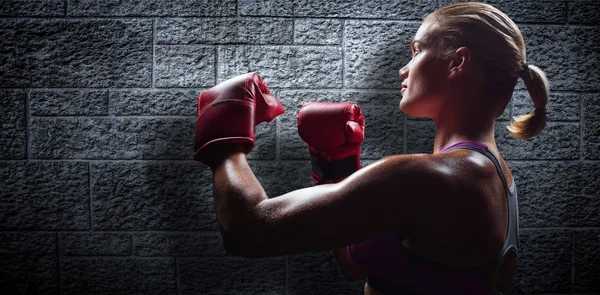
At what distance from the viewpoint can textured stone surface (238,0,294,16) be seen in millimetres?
1827

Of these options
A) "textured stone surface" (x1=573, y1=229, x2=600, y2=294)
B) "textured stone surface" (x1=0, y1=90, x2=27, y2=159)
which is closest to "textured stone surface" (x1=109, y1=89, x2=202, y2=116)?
"textured stone surface" (x1=0, y1=90, x2=27, y2=159)

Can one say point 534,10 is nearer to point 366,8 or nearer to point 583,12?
point 583,12

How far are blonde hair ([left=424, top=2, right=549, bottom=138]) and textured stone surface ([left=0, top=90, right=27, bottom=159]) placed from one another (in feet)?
7.09

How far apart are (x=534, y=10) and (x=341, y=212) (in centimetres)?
180

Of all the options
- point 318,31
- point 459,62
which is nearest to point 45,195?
point 318,31

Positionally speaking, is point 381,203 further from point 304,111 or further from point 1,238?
point 1,238

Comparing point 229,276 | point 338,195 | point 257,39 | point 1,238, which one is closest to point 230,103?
point 338,195

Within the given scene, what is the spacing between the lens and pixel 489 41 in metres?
1.07

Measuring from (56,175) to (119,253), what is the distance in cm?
57

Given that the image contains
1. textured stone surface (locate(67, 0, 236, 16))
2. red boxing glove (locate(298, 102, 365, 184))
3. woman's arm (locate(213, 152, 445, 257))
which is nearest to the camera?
woman's arm (locate(213, 152, 445, 257))

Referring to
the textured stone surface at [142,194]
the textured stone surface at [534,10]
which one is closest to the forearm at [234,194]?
the textured stone surface at [142,194]

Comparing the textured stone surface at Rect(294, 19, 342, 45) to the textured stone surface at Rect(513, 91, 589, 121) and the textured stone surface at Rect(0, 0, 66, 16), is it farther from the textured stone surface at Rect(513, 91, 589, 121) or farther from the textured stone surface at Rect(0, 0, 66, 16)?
the textured stone surface at Rect(0, 0, 66, 16)

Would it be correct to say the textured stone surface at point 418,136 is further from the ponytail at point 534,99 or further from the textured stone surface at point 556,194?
the ponytail at point 534,99

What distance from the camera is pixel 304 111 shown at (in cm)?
A: 137
